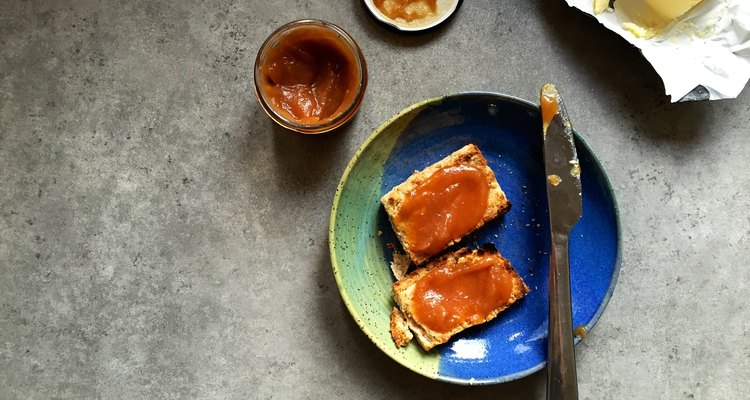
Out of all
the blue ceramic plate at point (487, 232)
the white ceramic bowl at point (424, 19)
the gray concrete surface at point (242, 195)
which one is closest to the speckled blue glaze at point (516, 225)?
the blue ceramic plate at point (487, 232)

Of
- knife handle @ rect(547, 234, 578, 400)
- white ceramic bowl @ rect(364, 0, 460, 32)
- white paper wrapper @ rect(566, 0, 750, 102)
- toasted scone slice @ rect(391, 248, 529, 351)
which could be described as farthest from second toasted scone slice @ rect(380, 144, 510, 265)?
white paper wrapper @ rect(566, 0, 750, 102)

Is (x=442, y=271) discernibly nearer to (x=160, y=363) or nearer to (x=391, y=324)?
(x=391, y=324)

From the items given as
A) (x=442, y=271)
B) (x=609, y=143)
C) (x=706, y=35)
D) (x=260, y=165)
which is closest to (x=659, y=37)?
(x=706, y=35)

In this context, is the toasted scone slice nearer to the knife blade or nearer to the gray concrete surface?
the knife blade

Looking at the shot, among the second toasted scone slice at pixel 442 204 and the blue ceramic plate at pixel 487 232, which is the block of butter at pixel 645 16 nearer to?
the blue ceramic plate at pixel 487 232

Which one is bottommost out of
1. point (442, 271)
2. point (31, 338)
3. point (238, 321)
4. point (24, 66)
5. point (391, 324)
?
point (31, 338)

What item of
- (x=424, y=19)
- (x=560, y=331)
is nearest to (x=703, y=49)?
(x=424, y=19)

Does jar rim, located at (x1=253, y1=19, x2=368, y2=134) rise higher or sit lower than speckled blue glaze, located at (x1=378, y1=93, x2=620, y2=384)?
higher

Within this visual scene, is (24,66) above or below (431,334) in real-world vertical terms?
above
